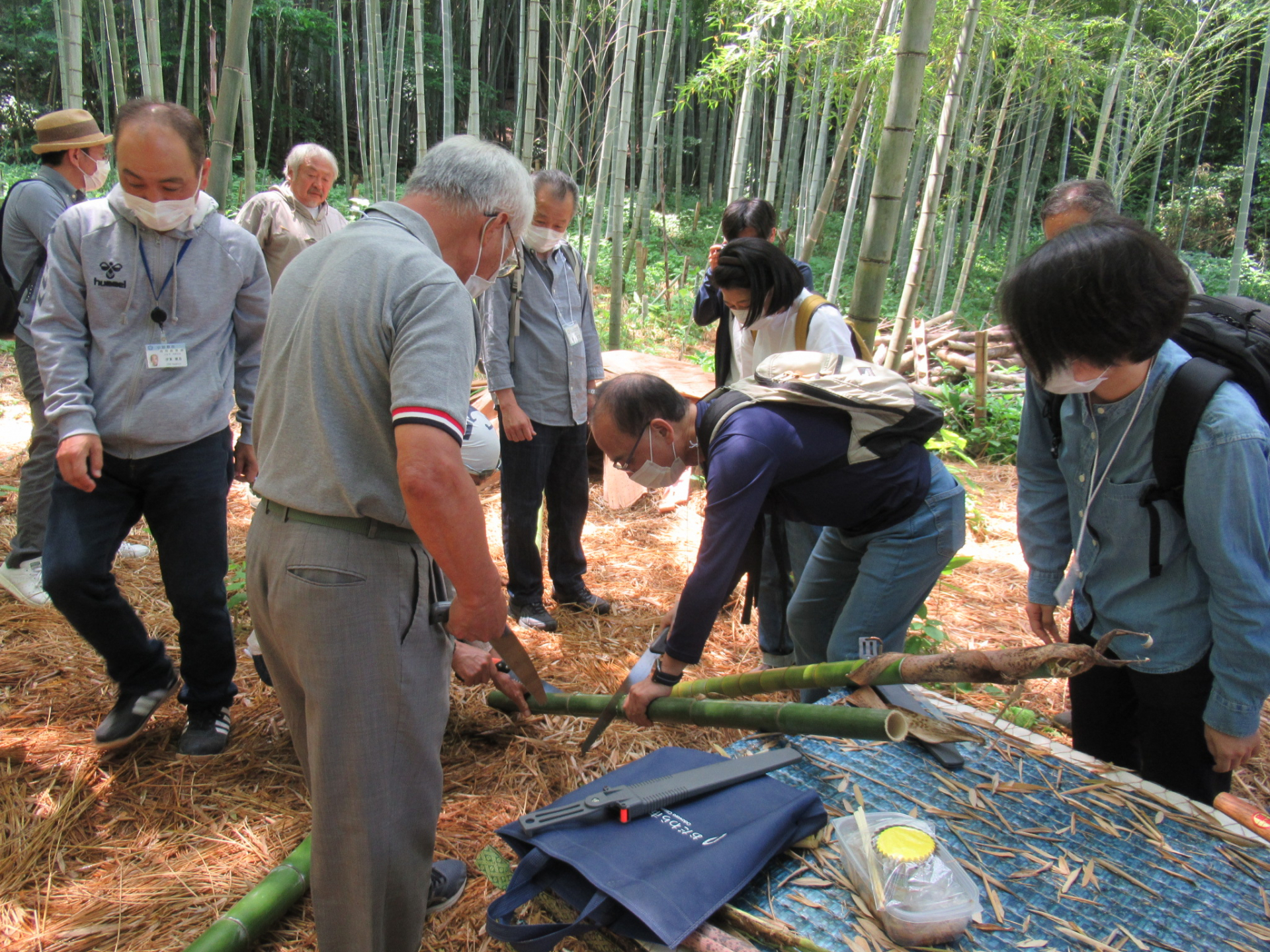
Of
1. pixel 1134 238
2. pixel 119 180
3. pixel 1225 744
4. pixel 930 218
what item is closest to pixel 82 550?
pixel 119 180

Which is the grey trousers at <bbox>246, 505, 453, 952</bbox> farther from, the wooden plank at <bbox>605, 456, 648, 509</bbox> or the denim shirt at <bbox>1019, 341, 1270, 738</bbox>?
the wooden plank at <bbox>605, 456, 648, 509</bbox>

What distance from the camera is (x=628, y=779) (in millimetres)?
1780

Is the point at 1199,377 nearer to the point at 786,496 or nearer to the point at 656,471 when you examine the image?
the point at 786,496

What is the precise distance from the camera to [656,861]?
4.87 ft

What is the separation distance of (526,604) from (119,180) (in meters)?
2.29

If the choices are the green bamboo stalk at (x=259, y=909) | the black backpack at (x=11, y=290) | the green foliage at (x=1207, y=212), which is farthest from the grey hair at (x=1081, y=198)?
the green foliage at (x=1207, y=212)

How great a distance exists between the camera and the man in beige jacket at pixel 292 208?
398 cm

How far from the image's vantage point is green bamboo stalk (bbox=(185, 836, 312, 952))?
1.67m

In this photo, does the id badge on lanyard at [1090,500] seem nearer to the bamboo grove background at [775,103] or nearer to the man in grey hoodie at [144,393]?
the bamboo grove background at [775,103]

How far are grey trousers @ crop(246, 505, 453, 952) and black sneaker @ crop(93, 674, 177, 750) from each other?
1211 millimetres

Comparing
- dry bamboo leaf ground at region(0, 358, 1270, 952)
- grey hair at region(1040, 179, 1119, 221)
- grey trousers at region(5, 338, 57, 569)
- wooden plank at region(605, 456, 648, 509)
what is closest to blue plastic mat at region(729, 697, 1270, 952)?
dry bamboo leaf ground at region(0, 358, 1270, 952)

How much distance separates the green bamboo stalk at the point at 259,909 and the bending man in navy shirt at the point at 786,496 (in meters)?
0.91

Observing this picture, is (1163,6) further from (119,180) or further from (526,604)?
(119,180)

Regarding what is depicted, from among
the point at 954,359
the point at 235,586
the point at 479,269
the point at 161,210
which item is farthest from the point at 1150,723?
the point at 954,359
